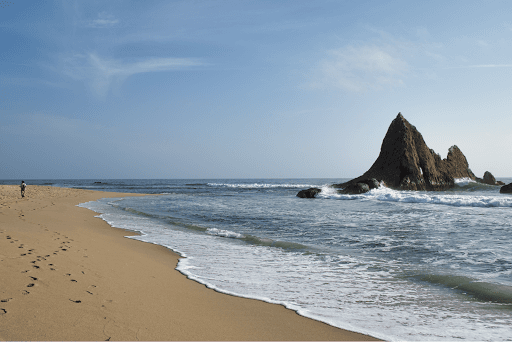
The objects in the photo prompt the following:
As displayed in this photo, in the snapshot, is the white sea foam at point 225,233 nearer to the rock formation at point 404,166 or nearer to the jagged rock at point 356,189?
the jagged rock at point 356,189

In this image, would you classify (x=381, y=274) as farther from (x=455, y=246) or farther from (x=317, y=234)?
(x=317, y=234)

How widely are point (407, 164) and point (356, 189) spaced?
6.63m

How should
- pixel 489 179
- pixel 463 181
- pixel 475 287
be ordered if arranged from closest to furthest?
1. pixel 475 287
2. pixel 463 181
3. pixel 489 179

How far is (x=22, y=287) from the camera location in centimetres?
360

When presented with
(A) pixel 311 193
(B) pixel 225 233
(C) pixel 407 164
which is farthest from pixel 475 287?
(C) pixel 407 164

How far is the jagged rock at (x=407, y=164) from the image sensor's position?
92.4ft

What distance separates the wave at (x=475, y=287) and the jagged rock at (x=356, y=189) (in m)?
21.5

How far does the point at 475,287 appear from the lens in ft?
14.8

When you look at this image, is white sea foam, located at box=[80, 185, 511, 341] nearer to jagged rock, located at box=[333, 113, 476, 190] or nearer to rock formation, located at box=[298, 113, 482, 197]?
rock formation, located at box=[298, 113, 482, 197]

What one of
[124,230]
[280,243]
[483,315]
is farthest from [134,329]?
[124,230]

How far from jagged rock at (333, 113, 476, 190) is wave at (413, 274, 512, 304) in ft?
75.3

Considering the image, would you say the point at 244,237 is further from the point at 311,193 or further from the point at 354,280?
the point at 311,193

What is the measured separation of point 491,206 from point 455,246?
1269 cm

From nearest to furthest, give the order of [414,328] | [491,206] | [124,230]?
[414,328], [124,230], [491,206]
